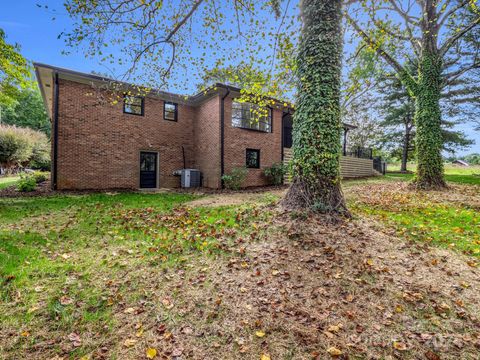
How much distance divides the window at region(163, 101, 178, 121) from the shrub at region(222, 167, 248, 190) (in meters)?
4.41

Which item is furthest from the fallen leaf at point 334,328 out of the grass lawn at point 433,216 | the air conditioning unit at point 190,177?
the air conditioning unit at point 190,177

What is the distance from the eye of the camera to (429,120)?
943 cm

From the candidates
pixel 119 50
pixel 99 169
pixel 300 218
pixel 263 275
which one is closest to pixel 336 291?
pixel 263 275

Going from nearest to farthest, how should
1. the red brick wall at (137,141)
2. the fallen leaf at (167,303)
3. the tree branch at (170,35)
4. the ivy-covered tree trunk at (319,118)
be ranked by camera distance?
1. the fallen leaf at (167,303)
2. the ivy-covered tree trunk at (319,118)
3. the tree branch at (170,35)
4. the red brick wall at (137,141)

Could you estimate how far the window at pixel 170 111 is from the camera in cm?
1280

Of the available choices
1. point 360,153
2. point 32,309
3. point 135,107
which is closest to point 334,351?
point 32,309

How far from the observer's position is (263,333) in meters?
2.34

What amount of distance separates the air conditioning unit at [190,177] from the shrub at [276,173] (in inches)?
148

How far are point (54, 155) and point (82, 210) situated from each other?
519 cm

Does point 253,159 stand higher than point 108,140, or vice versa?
point 108,140

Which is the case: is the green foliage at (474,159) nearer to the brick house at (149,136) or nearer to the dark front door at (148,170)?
the brick house at (149,136)

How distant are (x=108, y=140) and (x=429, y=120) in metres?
13.4

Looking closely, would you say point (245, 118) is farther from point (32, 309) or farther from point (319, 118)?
point (32, 309)

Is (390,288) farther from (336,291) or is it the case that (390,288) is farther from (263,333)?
(263,333)
